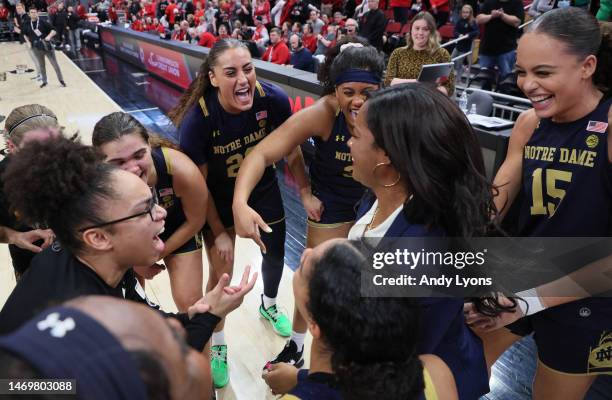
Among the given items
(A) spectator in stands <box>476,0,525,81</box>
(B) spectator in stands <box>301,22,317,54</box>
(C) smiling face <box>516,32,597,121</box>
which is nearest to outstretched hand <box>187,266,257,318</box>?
(C) smiling face <box>516,32,597,121</box>

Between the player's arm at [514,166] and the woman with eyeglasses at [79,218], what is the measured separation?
112 centimetres

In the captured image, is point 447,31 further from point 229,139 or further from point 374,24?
point 229,139

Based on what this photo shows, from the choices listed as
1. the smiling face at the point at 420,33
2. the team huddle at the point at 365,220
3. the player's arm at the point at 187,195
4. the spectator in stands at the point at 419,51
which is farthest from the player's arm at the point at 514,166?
the smiling face at the point at 420,33

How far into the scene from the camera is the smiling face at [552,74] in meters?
1.35

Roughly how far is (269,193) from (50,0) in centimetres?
2594

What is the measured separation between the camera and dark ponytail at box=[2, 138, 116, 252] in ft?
4.18

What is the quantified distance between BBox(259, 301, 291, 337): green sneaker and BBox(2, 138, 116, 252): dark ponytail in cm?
166

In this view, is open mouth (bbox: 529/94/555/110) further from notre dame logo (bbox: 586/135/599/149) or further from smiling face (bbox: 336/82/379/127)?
smiling face (bbox: 336/82/379/127)

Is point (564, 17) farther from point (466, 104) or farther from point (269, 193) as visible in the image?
point (466, 104)

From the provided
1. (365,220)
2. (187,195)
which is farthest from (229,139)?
(365,220)

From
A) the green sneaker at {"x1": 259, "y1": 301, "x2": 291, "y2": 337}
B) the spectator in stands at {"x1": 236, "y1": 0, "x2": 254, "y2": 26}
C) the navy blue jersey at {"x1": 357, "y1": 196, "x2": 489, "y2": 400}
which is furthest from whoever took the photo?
the spectator in stands at {"x1": 236, "y1": 0, "x2": 254, "y2": 26}

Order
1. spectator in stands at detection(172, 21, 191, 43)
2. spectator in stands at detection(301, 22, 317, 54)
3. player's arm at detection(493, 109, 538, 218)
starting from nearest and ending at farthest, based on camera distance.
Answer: player's arm at detection(493, 109, 538, 218) < spectator in stands at detection(301, 22, 317, 54) < spectator in stands at detection(172, 21, 191, 43)

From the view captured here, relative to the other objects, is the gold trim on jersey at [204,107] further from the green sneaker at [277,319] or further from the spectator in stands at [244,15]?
the spectator in stands at [244,15]

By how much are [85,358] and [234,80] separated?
1.92 m
